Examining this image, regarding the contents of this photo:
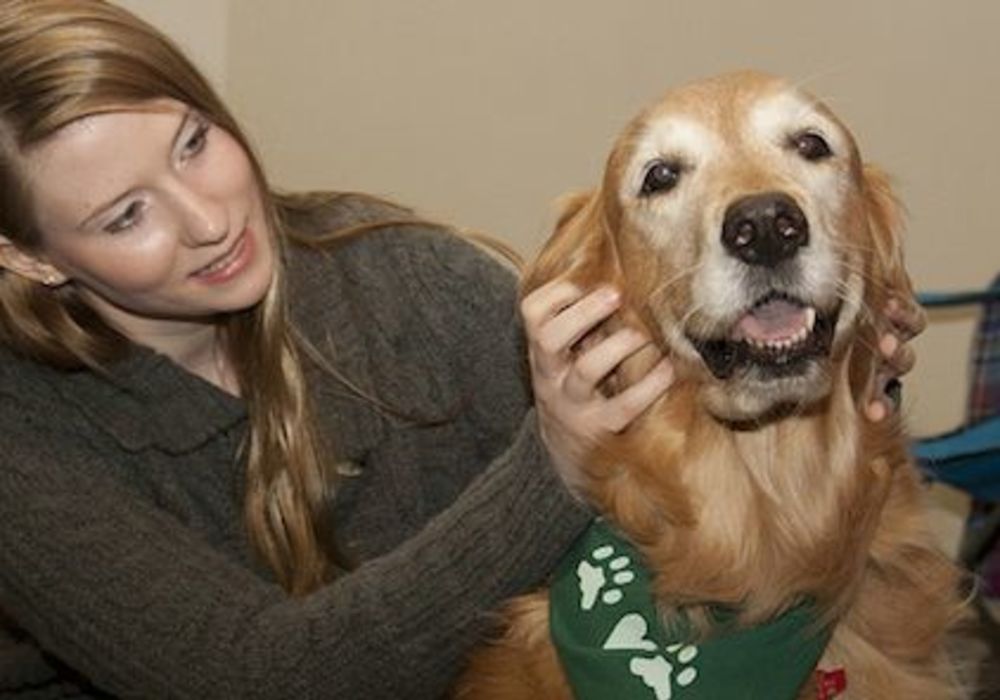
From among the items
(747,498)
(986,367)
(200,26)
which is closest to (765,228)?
(747,498)

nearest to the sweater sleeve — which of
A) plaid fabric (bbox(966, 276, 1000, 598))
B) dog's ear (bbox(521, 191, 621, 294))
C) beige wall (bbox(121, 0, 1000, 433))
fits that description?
dog's ear (bbox(521, 191, 621, 294))

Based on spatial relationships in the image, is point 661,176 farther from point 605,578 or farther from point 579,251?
point 605,578

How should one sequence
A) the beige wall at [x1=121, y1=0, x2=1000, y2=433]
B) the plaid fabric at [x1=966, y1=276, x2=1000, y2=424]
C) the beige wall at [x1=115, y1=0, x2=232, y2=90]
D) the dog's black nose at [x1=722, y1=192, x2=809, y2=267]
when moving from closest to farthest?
1. the dog's black nose at [x1=722, y1=192, x2=809, y2=267]
2. the plaid fabric at [x1=966, y1=276, x2=1000, y2=424]
3. the beige wall at [x1=121, y1=0, x2=1000, y2=433]
4. the beige wall at [x1=115, y1=0, x2=232, y2=90]

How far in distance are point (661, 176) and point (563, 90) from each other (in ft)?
4.58

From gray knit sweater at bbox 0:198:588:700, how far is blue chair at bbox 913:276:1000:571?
26.8 inches

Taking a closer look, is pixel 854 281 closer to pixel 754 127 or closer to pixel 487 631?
pixel 754 127

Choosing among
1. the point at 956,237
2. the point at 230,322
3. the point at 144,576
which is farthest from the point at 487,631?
the point at 956,237

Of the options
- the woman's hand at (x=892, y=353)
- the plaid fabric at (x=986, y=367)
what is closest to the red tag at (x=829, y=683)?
the woman's hand at (x=892, y=353)

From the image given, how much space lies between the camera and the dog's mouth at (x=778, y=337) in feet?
4.24

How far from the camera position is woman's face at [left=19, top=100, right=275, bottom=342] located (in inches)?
Answer: 53.7

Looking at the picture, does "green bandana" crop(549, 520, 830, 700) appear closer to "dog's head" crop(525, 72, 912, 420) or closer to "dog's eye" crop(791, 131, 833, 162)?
"dog's head" crop(525, 72, 912, 420)

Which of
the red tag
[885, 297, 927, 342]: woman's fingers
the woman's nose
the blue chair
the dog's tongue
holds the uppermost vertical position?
the woman's nose

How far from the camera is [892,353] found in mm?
1429

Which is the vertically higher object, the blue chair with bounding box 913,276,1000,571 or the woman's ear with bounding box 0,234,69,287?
the woman's ear with bounding box 0,234,69,287
